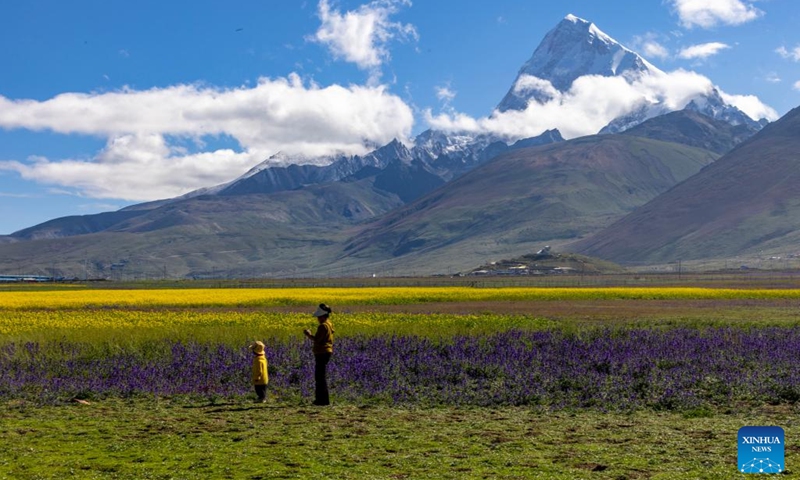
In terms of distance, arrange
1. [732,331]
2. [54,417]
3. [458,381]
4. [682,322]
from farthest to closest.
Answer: [682,322] < [732,331] < [458,381] < [54,417]

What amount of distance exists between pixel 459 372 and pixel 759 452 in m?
12.7

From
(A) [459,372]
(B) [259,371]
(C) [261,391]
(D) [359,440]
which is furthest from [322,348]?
(A) [459,372]

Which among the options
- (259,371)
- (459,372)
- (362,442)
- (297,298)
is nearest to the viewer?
(362,442)

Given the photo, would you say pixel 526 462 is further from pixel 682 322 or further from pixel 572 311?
pixel 572 311

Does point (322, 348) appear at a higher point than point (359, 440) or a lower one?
higher

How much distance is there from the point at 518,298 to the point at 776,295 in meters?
27.7

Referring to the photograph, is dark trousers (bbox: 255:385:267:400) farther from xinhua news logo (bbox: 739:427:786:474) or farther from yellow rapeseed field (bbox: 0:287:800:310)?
yellow rapeseed field (bbox: 0:287:800:310)

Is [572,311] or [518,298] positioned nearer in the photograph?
[572,311]

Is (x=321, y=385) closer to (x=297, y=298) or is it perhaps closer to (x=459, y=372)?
(x=459, y=372)

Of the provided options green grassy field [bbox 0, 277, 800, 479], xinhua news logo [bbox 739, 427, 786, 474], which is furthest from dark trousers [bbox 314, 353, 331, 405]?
xinhua news logo [bbox 739, 427, 786, 474]

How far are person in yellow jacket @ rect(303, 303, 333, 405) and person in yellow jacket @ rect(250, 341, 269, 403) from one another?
1378 millimetres

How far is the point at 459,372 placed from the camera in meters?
23.8

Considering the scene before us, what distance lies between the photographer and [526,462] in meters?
12.9

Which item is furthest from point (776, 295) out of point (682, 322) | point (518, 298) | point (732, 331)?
point (732, 331)
